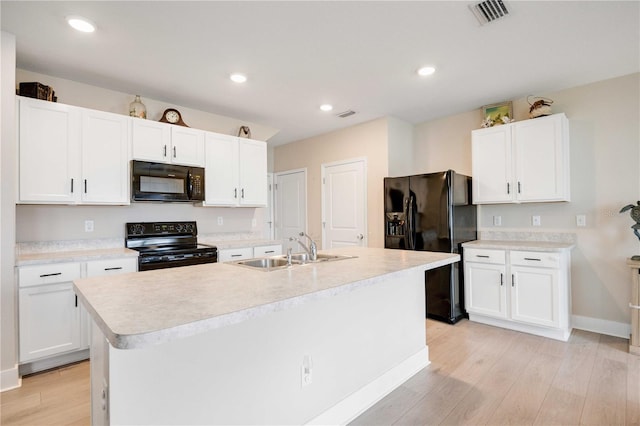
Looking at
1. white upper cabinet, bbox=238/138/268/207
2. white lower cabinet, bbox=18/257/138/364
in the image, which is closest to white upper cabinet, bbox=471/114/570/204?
white upper cabinet, bbox=238/138/268/207

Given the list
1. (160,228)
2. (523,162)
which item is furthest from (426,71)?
(160,228)

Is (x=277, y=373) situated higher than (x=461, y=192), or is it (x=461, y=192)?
(x=461, y=192)

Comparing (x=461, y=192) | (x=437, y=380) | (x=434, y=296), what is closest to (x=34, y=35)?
(x=437, y=380)

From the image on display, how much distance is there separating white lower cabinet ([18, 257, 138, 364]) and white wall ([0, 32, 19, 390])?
57 mm

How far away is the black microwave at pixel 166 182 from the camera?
3051 mm

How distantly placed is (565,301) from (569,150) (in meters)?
1.52

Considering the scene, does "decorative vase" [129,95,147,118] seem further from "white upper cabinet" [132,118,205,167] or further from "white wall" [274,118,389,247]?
"white wall" [274,118,389,247]

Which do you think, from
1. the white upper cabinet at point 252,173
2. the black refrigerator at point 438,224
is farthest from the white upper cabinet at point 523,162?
the white upper cabinet at point 252,173

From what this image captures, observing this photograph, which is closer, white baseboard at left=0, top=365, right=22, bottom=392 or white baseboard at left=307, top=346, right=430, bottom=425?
white baseboard at left=307, top=346, right=430, bottom=425

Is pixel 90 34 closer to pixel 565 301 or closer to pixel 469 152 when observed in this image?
pixel 469 152

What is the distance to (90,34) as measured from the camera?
2.26 m

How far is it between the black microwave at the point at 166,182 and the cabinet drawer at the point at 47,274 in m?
0.80

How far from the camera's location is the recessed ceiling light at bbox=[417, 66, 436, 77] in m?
2.83

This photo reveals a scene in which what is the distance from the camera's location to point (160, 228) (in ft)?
11.4
